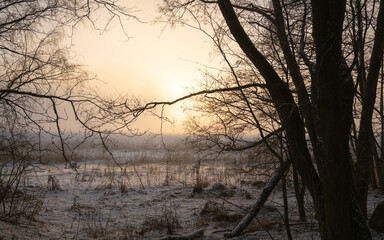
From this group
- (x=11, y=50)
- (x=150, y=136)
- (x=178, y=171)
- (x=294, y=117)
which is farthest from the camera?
(x=178, y=171)

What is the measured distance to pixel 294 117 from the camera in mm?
3469

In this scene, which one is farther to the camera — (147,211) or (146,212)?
(147,211)


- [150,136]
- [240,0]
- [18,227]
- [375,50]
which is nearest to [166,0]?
[240,0]

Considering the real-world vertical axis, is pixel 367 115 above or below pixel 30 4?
below

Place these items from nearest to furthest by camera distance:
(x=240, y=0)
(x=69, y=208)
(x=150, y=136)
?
(x=150, y=136) < (x=240, y=0) < (x=69, y=208)

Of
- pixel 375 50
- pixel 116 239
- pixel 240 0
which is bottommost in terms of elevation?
pixel 116 239

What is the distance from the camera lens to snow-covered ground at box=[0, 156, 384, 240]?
16.4 ft

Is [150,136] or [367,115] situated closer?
[150,136]

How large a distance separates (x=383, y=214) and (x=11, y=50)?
7262mm

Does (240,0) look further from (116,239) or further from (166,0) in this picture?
(116,239)

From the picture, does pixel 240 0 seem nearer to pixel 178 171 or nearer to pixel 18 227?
pixel 18 227

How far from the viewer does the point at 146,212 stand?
272 inches

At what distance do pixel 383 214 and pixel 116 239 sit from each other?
4.47 m

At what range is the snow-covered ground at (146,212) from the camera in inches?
197
